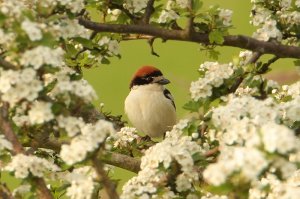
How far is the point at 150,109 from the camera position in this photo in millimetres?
9883

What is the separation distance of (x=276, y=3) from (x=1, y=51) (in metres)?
2.50

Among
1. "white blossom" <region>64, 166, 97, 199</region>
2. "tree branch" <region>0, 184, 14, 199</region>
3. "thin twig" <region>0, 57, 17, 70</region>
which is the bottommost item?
"tree branch" <region>0, 184, 14, 199</region>

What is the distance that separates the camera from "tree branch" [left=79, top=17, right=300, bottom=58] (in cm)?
583

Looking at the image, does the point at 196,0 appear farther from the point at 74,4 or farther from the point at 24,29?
the point at 24,29

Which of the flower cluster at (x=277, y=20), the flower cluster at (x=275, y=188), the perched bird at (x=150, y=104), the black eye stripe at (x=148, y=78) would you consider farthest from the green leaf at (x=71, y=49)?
the black eye stripe at (x=148, y=78)

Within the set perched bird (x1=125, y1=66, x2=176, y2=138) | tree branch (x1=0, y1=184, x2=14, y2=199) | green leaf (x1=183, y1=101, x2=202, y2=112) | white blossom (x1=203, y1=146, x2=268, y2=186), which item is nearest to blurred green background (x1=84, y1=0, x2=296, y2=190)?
perched bird (x1=125, y1=66, x2=176, y2=138)

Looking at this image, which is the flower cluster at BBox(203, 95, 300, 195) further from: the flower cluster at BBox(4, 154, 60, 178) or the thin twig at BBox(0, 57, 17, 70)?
the thin twig at BBox(0, 57, 17, 70)

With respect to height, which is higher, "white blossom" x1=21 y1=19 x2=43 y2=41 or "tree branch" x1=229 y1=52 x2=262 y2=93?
"white blossom" x1=21 y1=19 x2=43 y2=41

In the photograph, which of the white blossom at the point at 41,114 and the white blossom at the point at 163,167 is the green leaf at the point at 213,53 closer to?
the white blossom at the point at 163,167

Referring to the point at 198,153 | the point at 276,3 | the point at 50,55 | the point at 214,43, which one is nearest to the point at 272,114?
the point at 198,153

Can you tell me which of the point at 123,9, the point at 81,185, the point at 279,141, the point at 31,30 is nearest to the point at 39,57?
the point at 31,30

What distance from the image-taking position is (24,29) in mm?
4121

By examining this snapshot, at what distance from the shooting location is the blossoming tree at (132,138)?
4102 millimetres

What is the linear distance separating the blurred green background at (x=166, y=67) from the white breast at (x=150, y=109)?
6755 millimetres
